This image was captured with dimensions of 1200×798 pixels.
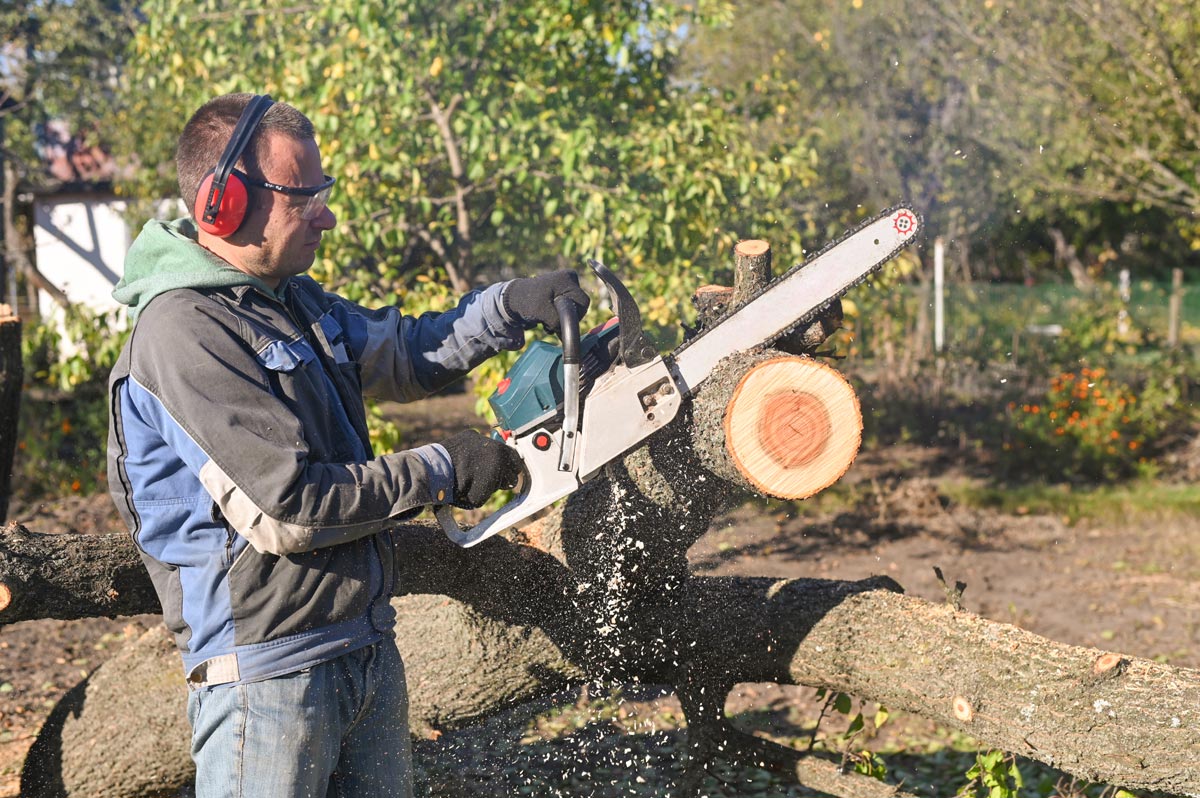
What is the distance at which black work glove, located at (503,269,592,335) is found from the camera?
2383mm

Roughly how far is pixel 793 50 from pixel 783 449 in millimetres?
14905

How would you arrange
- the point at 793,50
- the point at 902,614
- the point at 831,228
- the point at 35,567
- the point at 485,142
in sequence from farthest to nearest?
the point at 793,50 → the point at 831,228 → the point at 485,142 → the point at 902,614 → the point at 35,567

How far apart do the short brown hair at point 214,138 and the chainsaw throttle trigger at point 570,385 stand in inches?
25.3

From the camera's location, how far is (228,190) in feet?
6.32

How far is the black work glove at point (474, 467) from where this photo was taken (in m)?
2.06

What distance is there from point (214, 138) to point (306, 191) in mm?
183

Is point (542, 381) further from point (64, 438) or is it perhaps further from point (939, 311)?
point (939, 311)

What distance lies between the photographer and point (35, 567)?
2672mm

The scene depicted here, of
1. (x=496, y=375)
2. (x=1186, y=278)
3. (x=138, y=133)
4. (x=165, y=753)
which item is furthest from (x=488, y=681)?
(x=1186, y=278)

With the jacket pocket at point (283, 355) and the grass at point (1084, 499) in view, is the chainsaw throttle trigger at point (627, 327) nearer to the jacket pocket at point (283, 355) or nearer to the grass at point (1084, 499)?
the jacket pocket at point (283, 355)

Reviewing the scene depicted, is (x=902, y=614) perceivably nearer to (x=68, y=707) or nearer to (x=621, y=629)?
(x=621, y=629)

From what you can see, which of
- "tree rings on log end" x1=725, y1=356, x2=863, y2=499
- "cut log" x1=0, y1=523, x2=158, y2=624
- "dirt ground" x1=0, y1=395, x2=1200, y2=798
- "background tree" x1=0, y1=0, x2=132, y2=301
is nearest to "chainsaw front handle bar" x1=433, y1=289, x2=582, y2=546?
"tree rings on log end" x1=725, y1=356, x2=863, y2=499

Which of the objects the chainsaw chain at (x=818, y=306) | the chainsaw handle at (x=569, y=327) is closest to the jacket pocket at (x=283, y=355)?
the chainsaw handle at (x=569, y=327)

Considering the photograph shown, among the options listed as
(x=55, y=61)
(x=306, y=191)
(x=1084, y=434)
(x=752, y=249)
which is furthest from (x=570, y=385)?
(x=55, y=61)
